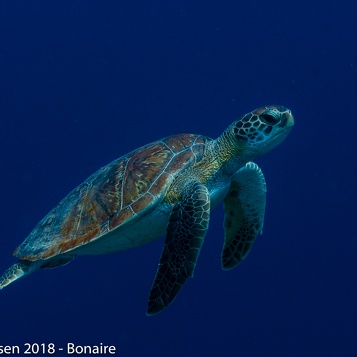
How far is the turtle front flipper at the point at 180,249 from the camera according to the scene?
3604 millimetres

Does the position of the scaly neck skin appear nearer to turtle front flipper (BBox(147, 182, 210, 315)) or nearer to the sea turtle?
the sea turtle

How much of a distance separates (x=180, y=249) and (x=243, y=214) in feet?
5.90

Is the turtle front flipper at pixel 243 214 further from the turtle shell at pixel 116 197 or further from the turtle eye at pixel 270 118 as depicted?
the turtle eye at pixel 270 118

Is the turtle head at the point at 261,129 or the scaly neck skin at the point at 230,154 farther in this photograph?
the scaly neck skin at the point at 230,154

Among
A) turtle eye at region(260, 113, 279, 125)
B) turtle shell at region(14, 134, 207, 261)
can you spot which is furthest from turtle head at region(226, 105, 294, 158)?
turtle shell at region(14, 134, 207, 261)

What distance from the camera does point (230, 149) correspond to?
15.0 ft

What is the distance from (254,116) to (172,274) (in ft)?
5.77

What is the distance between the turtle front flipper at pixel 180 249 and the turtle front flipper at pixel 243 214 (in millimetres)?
1323

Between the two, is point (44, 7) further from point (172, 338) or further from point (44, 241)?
point (44, 241)

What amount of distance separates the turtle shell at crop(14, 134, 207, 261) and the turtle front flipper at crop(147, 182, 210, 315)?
470 millimetres

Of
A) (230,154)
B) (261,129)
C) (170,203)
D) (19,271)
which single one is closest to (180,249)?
(170,203)

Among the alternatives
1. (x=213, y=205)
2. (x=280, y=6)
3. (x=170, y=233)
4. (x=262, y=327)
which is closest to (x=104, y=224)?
(x=170, y=233)

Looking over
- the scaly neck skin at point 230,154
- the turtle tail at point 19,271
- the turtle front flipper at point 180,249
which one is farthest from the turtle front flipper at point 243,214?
the turtle tail at point 19,271

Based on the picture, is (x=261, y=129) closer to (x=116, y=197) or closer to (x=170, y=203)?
(x=170, y=203)
